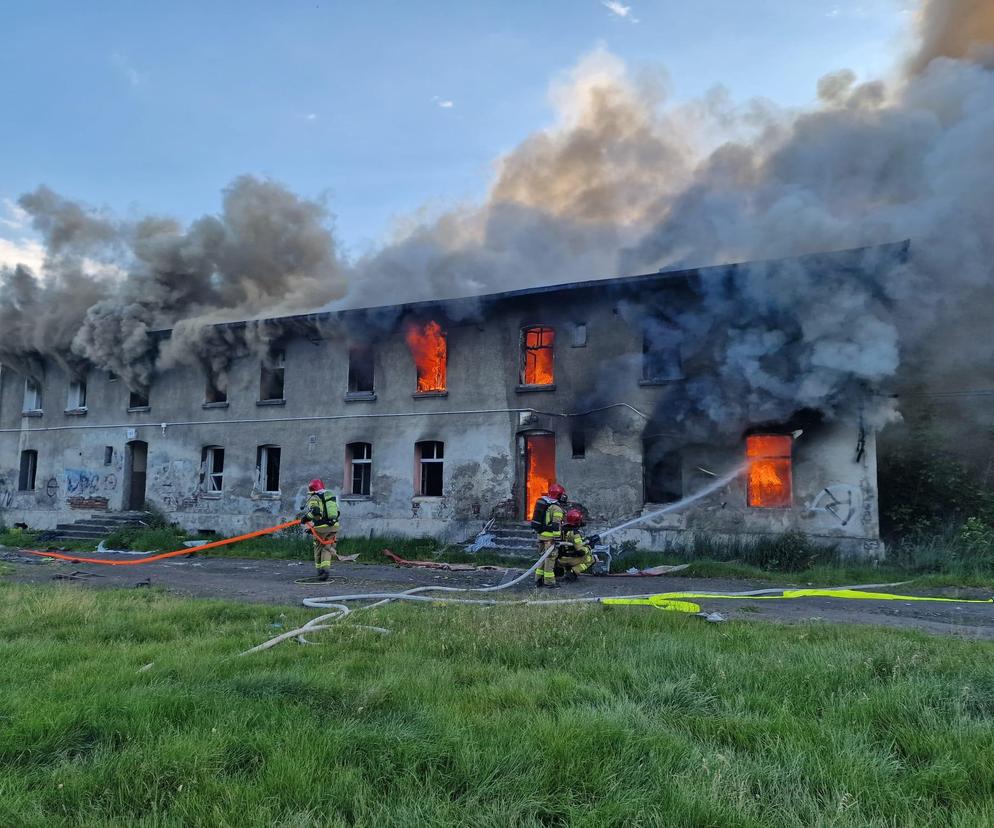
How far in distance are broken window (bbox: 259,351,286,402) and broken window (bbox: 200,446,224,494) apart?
84.7 inches

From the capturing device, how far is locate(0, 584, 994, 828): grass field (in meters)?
2.58

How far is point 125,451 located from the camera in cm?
1992

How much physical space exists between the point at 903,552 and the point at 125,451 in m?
20.5

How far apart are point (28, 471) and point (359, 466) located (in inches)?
521

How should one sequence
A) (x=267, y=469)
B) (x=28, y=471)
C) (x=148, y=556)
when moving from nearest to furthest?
(x=148, y=556), (x=267, y=469), (x=28, y=471)

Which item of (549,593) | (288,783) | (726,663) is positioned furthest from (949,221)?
(288,783)

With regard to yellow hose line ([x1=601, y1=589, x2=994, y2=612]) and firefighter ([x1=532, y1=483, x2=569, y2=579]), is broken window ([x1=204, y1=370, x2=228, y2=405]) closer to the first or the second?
firefighter ([x1=532, y1=483, x2=569, y2=579])

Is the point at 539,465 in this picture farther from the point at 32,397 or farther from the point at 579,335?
the point at 32,397

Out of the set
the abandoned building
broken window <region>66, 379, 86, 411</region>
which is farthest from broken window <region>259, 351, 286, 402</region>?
broken window <region>66, 379, 86, 411</region>

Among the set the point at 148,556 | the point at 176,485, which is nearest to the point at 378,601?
the point at 148,556

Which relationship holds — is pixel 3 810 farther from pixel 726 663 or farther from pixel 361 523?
pixel 361 523

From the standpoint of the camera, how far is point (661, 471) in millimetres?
14172

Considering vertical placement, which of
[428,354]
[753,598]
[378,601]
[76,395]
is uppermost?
[428,354]

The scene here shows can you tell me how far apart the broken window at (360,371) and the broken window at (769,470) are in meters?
A: 9.68
